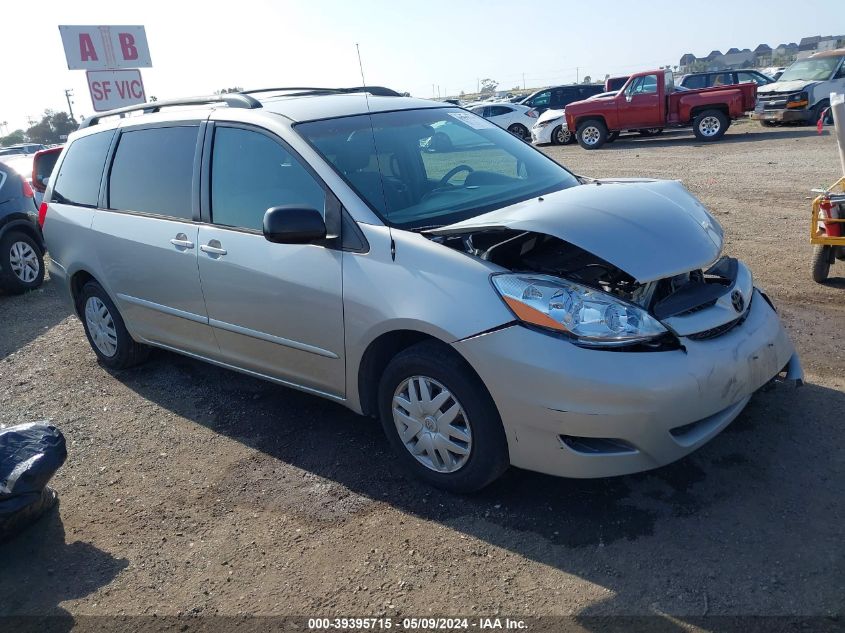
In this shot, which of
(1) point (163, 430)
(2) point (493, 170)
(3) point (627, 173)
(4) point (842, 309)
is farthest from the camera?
(3) point (627, 173)

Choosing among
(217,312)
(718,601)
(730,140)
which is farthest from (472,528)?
(730,140)

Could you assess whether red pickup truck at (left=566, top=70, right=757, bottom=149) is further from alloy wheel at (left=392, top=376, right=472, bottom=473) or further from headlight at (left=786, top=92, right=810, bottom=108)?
alloy wheel at (left=392, top=376, right=472, bottom=473)

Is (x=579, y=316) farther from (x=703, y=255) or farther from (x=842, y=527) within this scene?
(x=842, y=527)

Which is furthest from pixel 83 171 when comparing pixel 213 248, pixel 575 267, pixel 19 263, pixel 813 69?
pixel 813 69

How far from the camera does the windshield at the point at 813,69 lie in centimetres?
1984

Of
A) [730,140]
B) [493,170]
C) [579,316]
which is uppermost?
[493,170]

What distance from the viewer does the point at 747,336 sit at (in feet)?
10.5

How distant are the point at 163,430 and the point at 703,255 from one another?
335cm

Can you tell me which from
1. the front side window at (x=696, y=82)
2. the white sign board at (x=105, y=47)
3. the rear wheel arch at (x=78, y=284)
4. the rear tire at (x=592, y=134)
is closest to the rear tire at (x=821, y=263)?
the rear wheel arch at (x=78, y=284)

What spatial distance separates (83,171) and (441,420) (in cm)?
367

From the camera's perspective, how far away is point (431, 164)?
A: 4191mm

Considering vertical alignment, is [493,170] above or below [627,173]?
above

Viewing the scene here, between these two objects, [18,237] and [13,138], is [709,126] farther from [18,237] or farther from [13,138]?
[13,138]

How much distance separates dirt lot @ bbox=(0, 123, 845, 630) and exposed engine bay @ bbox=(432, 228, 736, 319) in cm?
80
